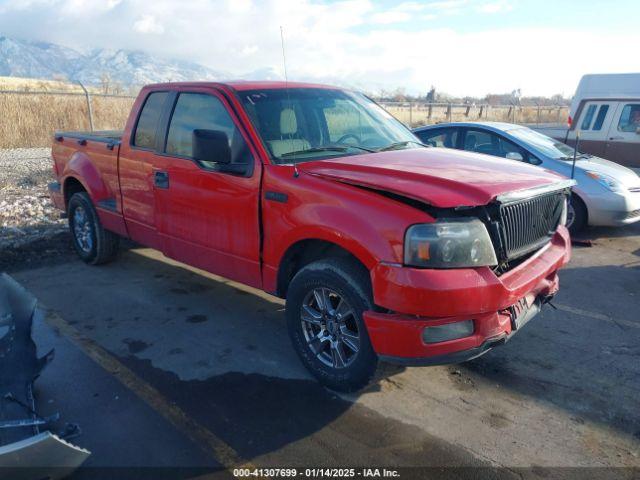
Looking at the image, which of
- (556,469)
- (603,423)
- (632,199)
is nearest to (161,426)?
(556,469)

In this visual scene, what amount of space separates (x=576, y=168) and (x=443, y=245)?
5.44 m

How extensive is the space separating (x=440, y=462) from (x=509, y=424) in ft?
2.02

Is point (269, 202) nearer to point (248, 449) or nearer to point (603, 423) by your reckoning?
point (248, 449)

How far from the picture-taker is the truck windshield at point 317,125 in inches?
157

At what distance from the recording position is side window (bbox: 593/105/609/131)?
9.86m

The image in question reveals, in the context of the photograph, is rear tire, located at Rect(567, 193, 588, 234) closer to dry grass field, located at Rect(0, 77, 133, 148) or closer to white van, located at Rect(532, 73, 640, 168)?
white van, located at Rect(532, 73, 640, 168)

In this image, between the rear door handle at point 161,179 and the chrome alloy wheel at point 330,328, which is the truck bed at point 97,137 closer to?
the rear door handle at point 161,179

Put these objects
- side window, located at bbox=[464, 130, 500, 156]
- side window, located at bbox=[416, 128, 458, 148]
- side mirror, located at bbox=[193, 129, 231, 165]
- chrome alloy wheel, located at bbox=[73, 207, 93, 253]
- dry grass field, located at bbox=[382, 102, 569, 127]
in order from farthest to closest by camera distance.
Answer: dry grass field, located at bbox=[382, 102, 569, 127], side window, located at bbox=[416, 128, 458, 148], side window, located at bbox=[464, 130, 500, 156], chrome alloy wheel, located at bbox=[73, 207, 93, 253], side mirror, located at bbox=[193, 129, 231, 165]

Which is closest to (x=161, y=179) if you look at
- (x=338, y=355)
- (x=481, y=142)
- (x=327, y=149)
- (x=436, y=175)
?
(x=327, y=149)

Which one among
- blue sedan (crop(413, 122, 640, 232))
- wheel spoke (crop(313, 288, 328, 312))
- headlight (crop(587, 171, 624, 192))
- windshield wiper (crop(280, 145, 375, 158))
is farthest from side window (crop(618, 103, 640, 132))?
wheel spoke (crop(313, 288, 328, 312))

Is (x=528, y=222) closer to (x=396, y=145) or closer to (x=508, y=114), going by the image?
(x=396, y=145)

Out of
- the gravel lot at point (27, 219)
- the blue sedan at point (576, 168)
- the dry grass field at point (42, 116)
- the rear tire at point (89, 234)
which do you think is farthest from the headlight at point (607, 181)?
the dry grass field at point (42, 116)

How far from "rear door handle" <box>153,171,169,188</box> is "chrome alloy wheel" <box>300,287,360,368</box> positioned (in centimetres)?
187

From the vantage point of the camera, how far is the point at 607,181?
285 inches
